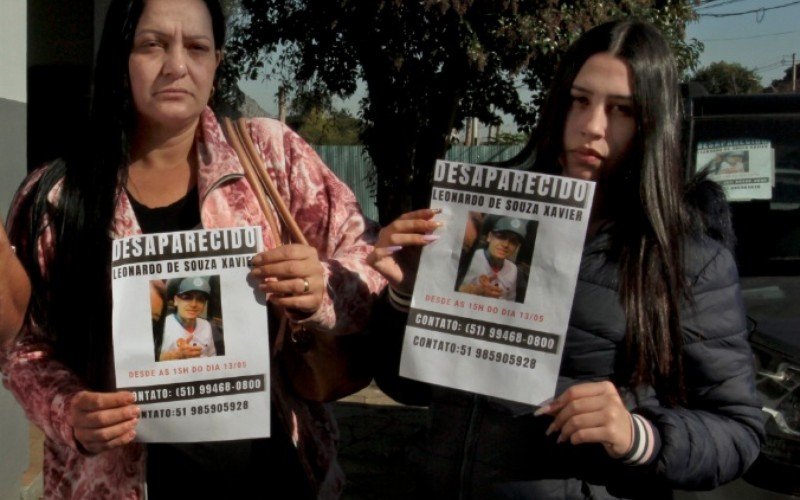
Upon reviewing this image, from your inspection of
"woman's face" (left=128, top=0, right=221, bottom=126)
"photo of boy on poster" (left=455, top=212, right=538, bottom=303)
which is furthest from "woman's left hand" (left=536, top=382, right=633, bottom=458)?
"woman's face" (left=128, top=0, right=221, bottom=126)

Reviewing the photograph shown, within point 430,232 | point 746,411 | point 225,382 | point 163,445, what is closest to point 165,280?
point 225,382

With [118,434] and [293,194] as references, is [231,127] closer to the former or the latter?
[293,194]

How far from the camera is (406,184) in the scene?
11961 millimetres

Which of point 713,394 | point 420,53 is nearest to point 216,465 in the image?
point 713,394

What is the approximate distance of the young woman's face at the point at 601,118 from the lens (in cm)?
191

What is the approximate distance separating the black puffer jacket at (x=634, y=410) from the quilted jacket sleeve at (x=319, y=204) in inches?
16.2

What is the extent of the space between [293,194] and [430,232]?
407 mm

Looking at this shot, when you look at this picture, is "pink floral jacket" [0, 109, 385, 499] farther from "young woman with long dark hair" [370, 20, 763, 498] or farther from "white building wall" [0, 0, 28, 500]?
"white building wall" [0, 0, 28, 500]

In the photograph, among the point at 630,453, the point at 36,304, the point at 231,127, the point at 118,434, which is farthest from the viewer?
the point at 231,127

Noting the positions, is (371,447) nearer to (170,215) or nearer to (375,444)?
(375,444)

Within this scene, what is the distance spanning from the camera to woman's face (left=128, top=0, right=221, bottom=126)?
2.09 m

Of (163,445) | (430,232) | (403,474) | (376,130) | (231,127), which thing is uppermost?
(376,130)

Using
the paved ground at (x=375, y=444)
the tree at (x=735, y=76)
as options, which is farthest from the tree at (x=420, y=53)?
the tree at (x=735, y=76)

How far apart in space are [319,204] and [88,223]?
1.64 feet
